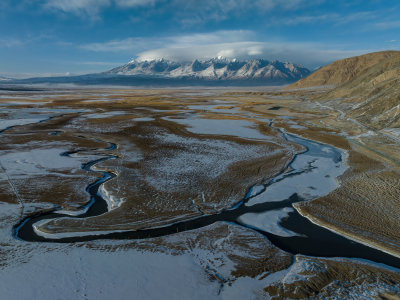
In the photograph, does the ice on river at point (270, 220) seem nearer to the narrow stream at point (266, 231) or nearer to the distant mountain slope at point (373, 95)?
the narrow stream at point (266, 231)

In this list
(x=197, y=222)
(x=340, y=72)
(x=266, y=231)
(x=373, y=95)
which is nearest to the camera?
(x=266, y=231)

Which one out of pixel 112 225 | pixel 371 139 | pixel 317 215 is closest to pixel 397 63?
pixel 371 139

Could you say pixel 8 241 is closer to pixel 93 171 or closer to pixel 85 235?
pixel 85 235

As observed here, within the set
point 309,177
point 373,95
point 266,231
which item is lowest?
point 266,231

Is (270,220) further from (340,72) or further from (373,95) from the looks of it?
(340,72)

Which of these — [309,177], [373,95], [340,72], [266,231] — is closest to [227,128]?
[309,177]

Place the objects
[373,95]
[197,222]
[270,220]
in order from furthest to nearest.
Answer: [373,95] → [270,220] → [197,222]

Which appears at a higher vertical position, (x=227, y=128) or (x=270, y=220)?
(x=227, y=128)

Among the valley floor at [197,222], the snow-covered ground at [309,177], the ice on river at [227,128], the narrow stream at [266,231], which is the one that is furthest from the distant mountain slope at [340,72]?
the narrow stream at [266,231]
